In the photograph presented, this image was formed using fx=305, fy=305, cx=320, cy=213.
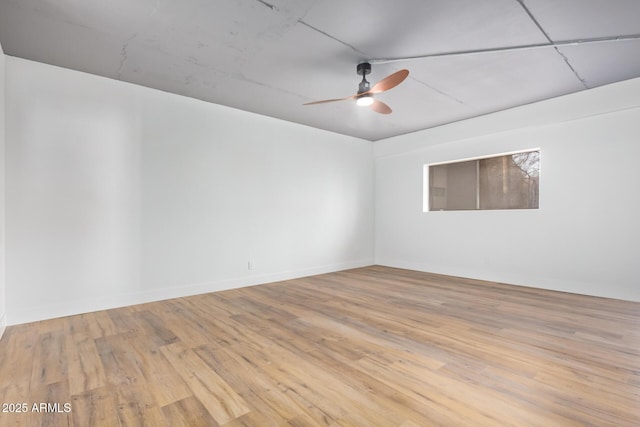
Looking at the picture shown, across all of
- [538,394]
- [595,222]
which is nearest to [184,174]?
[538,394]

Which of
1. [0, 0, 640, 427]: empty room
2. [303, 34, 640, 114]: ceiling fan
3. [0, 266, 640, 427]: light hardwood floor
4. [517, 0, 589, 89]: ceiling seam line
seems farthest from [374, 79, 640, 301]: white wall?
[303, 34, 640, 114]: ceiling fan

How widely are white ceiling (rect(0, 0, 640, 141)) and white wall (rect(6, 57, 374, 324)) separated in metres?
0.37

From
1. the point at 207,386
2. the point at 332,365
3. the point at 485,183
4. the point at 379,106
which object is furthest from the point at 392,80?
the point at 485,183

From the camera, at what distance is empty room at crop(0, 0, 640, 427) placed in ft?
6.13

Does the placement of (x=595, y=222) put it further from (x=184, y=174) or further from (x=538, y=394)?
(x=184, y=174)

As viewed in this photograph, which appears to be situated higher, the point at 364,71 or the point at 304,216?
the point at 364,71

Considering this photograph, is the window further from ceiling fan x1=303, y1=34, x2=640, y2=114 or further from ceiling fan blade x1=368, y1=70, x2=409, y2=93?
ceiling fan blade x1=368, y1=70, x2=409, y2=93

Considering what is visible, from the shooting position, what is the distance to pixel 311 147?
17.8 feet

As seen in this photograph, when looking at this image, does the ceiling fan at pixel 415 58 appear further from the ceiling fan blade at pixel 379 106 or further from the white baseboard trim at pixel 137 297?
the white baseboard trim at pixel 137 297

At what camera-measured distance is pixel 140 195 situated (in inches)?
144

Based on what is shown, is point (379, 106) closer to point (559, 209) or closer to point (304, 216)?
point (304, 216)

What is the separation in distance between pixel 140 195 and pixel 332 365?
3.01 m

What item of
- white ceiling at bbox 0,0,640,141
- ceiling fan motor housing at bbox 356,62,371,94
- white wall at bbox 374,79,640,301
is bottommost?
white wall at bbox 374,79,640,301

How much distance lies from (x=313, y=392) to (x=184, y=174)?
3209 mm
